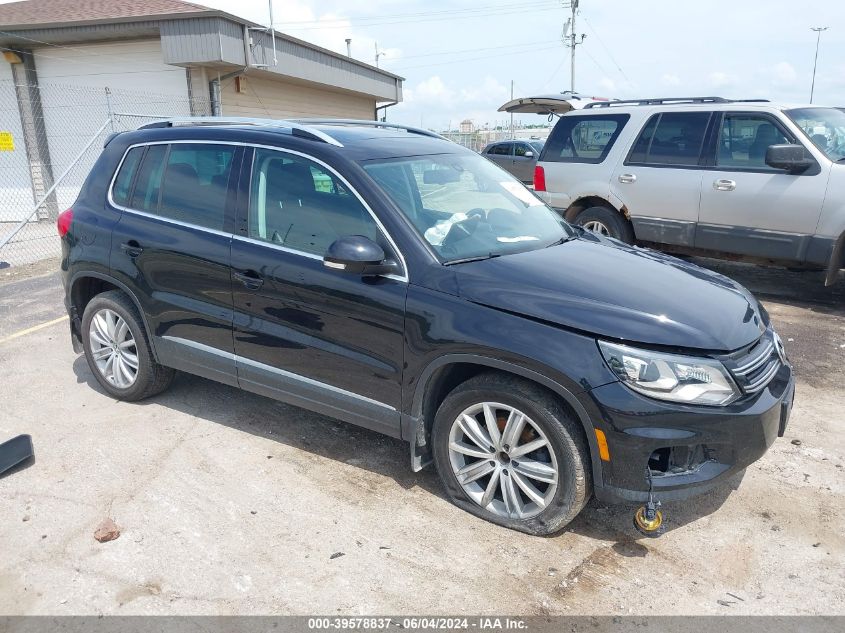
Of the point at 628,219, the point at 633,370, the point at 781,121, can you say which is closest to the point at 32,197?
the point at 628,219

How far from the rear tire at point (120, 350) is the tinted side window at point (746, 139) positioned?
6.04 meters

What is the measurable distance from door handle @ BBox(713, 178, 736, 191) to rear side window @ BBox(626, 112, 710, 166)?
0.37 m

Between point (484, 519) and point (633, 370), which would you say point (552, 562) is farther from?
point (633, 370)

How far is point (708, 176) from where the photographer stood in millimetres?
7371

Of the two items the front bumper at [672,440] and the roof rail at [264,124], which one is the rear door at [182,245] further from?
the front bumper at [672,440]

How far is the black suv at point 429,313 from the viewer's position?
2.90 m

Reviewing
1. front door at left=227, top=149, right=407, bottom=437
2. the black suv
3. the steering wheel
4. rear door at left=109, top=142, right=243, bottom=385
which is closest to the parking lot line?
the black suv

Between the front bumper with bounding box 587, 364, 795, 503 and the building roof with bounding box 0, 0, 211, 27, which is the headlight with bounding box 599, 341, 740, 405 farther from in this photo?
the building roof with bounding box 0, 0, 211, 27

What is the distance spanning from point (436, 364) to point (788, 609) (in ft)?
5.82

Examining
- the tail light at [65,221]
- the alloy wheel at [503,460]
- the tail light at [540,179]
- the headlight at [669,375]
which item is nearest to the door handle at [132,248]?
the tail light at [65,221]

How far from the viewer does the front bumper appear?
2816 millimetres

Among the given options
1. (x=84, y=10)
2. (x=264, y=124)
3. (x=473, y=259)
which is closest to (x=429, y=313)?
(x=473, y=259)

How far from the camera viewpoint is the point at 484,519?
11.0 ft

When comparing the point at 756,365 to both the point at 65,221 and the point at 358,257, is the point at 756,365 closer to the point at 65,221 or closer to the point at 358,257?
the point at 358,257
